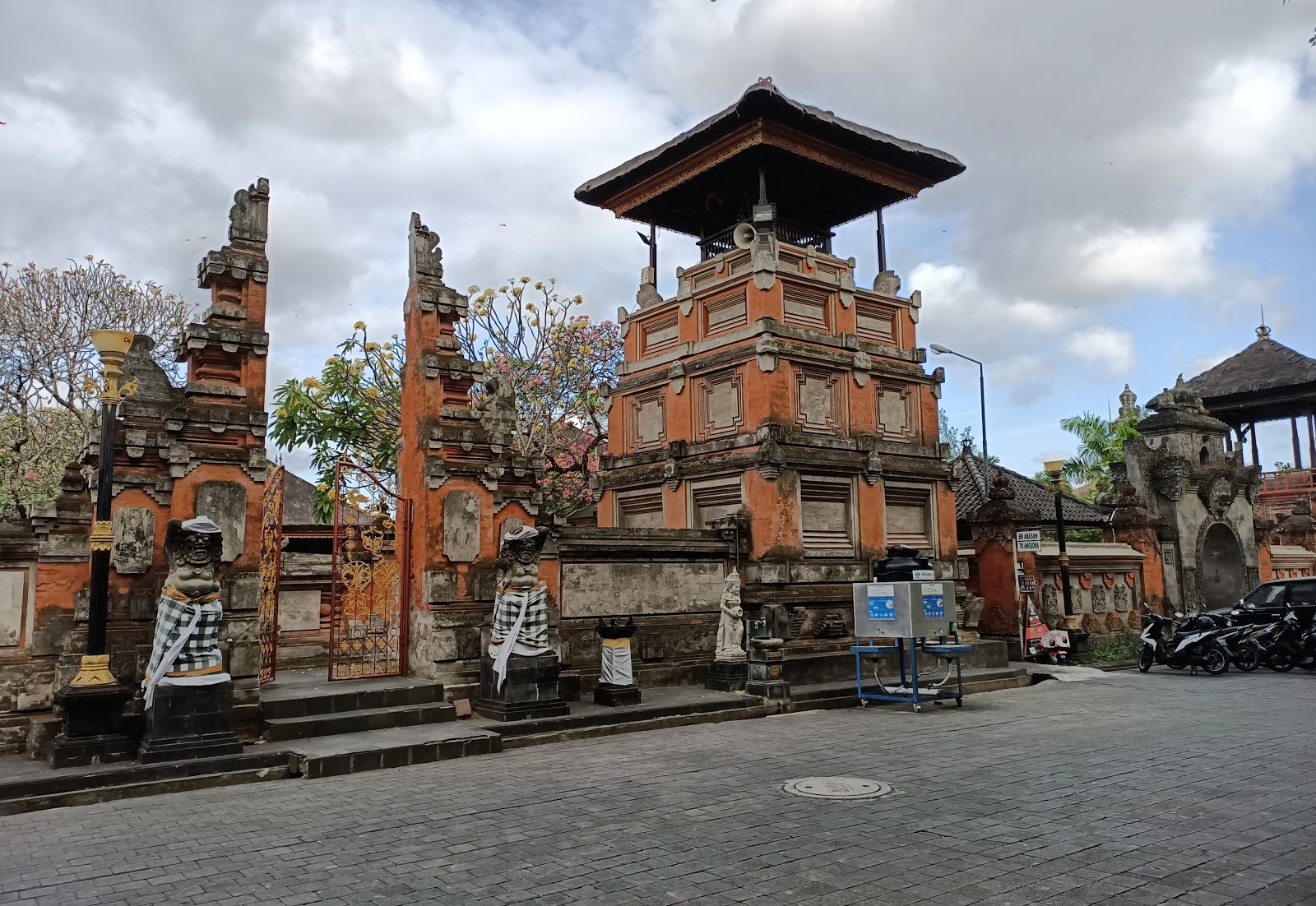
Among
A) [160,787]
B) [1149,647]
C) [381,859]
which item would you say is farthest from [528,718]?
[1149,647]

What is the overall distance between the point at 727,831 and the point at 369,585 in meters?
7.36

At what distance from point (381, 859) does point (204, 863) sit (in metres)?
1.19

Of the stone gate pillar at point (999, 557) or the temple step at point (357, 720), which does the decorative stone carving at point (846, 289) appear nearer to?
Answer: the stone gate pillar at point (999, 557)

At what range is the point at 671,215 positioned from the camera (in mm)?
20781

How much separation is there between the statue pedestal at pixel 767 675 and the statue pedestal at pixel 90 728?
833 cm

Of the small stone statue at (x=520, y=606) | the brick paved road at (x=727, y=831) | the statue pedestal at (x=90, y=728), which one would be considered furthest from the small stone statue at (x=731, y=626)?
the statue pedestal at (x=90, y=728)

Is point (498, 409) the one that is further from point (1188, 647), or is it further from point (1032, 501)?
point (1032, 501)

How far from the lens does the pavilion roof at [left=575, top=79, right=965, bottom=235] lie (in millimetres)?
17141

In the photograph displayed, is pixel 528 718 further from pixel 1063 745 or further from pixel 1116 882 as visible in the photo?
pixel 1116 882

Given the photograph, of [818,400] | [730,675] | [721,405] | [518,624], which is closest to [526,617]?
[518,624]

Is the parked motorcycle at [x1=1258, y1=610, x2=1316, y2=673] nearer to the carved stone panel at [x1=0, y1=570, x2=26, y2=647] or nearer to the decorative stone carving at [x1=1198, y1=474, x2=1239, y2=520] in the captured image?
the decorative stone carving at [x1=1198, y1=474, x2=1239, y2=520]

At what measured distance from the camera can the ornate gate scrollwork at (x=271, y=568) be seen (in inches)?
448

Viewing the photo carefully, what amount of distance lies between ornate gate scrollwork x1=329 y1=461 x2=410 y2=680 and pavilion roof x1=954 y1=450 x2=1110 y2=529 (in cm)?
1625

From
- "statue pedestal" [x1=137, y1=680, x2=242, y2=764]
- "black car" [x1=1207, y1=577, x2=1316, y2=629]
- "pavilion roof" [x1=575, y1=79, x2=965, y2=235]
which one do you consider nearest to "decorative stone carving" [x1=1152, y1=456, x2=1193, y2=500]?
"black car" [x1=1207, y1=577, x2=1316, y2=629]
